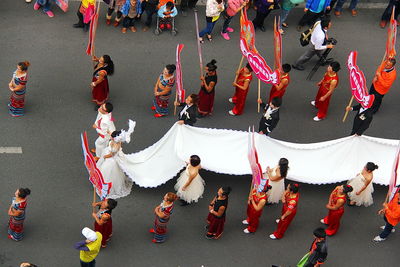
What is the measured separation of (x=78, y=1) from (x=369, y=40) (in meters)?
7.11

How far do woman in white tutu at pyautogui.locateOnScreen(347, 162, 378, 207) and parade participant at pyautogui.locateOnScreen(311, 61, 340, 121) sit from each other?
224 cm

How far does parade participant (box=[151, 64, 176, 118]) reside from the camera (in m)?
13.7

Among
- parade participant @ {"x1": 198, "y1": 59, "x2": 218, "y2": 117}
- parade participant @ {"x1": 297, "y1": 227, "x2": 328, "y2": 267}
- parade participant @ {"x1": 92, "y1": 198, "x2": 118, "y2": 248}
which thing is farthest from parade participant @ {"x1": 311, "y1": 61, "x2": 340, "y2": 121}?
parade participant @ {"x1": 92, "y1": 198, "x2": 118, "y2": 248}

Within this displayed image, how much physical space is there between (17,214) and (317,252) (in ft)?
15.8

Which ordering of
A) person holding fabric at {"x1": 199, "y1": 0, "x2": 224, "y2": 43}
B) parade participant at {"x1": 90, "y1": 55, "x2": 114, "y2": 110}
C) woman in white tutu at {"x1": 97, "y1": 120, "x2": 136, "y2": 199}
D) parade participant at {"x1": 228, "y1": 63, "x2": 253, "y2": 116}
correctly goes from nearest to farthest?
woman in white tutu at {"x1": 97, "y1": 120, "x2": 136, "y2": 199} < parade participant at {"x1": 90, "y1": 55, "x2": 114, "y2": 110} < parade participant at {"x1": 228, "y1": 63, "x2": 253, "y2": 116} < person holding fabric at {"x1": 199, "y1": 0, "x2": 224, "y2": 43}

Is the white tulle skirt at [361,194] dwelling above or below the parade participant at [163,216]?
above

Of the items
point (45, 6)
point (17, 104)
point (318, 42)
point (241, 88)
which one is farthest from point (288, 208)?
point (45, 6)

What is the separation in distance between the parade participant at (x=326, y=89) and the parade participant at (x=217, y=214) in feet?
12.3

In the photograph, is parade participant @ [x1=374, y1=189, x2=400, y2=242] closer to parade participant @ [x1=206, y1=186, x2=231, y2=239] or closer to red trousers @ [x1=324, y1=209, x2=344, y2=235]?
red trousers @ [x1=324, y1=209, x2=344, y2=235]

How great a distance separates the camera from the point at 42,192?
1267 cm

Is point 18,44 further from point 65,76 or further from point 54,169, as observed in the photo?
point 54,169

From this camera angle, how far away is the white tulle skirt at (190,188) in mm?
12406

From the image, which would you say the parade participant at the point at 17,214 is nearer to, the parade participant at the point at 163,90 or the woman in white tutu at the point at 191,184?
the woman in white tutu at the point at 191,184

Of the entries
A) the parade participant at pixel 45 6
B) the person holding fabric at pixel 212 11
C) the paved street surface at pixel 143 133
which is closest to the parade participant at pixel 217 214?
the paved street surface at pixel 143 133
